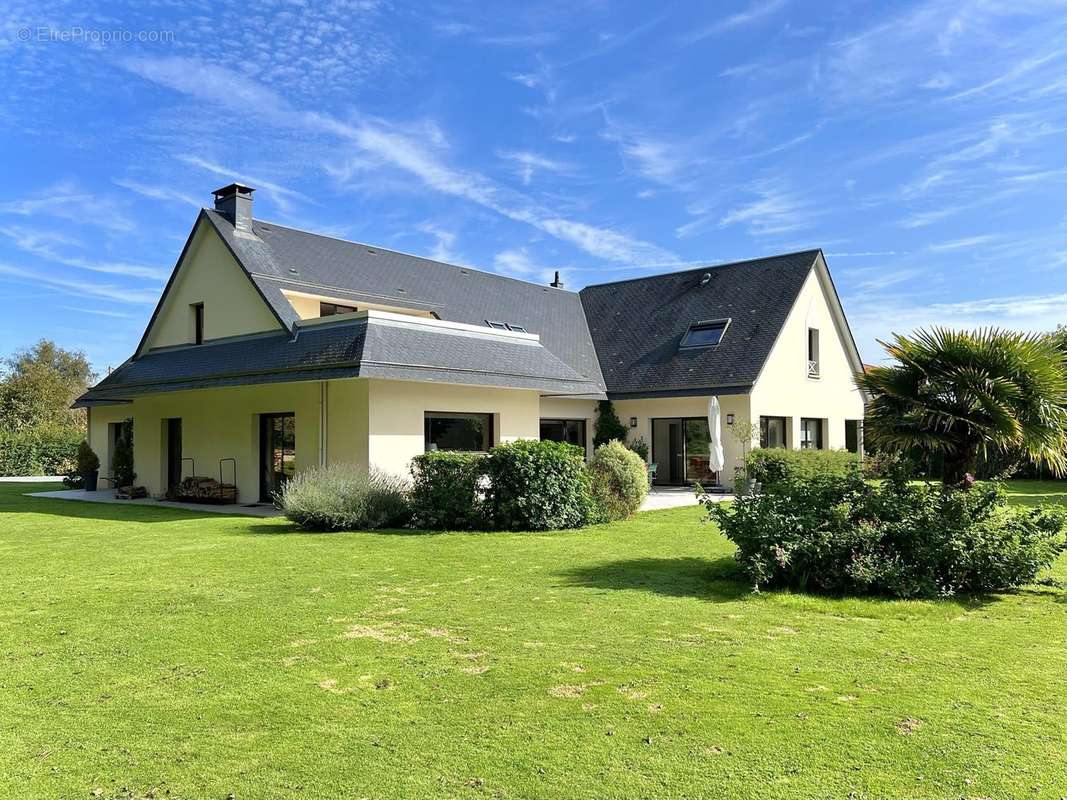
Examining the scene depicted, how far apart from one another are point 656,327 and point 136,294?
24.5m

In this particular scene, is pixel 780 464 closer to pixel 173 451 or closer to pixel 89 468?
pixel 173 451

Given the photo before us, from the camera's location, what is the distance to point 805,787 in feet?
12.0

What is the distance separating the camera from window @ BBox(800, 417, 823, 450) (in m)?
27.5

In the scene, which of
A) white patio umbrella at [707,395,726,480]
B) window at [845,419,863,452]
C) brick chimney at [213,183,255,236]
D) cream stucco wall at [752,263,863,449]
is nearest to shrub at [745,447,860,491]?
white patio umbrella at [707,395,726,480]

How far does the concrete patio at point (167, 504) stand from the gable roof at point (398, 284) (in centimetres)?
478

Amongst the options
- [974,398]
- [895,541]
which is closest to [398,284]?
[974,398]

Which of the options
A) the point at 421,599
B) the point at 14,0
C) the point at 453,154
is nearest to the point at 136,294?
the point at 453,154

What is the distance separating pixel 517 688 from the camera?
5090mm

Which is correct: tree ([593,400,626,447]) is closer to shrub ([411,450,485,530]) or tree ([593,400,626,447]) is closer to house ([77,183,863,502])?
house ([77,183,863,502])

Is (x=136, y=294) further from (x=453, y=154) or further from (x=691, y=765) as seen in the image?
(x=691, y=765)

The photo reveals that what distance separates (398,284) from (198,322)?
19.7 feet

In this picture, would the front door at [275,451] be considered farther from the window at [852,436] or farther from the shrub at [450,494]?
the window at [852,436]

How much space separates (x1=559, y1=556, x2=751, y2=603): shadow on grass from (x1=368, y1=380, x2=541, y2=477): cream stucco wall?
8158 millimetres

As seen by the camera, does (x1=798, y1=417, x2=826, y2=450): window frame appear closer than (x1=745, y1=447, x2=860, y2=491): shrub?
No
